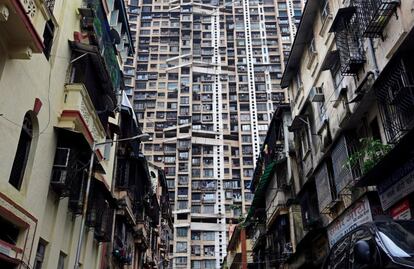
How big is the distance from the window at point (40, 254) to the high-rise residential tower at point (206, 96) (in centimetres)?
4945

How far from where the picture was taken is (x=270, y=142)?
1131 inches

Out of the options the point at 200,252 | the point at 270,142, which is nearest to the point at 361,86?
the point at 270,142

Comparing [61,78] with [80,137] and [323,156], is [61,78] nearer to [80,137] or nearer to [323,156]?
[80,137]

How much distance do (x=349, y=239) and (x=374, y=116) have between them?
769 centimetres

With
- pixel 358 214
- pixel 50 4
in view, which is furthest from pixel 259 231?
pixel 50 4

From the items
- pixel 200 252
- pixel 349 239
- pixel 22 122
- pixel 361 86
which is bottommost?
pixel 349 239

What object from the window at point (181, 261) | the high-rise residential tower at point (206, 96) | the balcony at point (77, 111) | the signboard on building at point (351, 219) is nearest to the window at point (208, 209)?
the high-rise residential tower at point (206, 96)

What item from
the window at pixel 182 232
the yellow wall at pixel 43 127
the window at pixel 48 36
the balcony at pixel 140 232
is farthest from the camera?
A: the window at pixel 182 232

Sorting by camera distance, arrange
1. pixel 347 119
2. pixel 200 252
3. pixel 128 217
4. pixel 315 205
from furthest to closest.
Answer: pixel 200 252 → pixel 128 217 → pixel 315 205 → pixel 347 119

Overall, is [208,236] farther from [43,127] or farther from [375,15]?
[375,15]

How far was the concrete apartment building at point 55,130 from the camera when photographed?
10.6 metres

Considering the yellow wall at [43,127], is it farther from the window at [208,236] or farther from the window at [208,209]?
the window at [208,209]

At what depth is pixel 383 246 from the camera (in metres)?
5.45

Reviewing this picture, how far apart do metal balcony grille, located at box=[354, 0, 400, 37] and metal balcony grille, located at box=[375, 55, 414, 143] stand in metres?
1.74
